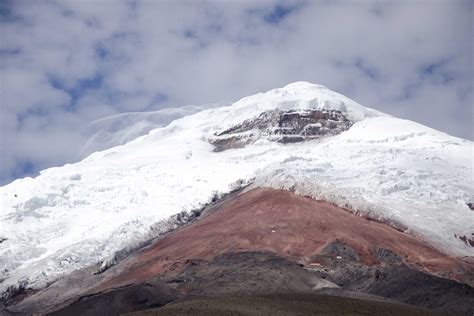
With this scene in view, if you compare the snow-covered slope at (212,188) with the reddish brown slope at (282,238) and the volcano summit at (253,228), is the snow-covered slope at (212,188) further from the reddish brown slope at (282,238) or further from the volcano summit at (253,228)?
the reddish brown slope at (282,238)

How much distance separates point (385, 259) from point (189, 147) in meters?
46.3

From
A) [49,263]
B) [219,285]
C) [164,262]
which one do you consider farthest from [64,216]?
[219,285]

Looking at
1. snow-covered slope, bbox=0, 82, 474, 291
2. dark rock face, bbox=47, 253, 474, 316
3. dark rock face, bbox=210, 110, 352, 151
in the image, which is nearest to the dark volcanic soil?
dark rock face, bbox=47, 253, 474, 316

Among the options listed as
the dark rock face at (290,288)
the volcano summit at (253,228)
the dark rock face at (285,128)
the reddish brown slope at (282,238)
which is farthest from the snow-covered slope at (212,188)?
the dark rock face at (290,288)

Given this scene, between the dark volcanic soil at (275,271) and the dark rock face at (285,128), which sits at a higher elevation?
the dark rock face at (285,128)

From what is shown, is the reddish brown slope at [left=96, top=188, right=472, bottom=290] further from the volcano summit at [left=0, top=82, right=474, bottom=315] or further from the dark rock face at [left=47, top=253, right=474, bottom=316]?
the dark rock face at [left=47, top=253, right=474, bottom=316]

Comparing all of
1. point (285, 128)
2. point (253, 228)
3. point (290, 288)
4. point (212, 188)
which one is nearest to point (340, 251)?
point (253, 228)

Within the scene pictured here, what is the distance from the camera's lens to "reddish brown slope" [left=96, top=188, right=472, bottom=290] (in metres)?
47.2

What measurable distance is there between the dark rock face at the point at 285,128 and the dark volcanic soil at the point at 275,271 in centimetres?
2895

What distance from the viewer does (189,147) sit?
292 feet

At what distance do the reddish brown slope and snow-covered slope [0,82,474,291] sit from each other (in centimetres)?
305

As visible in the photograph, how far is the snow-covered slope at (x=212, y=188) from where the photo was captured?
182 ft

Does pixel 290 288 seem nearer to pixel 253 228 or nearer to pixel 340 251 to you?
pixel 340 251

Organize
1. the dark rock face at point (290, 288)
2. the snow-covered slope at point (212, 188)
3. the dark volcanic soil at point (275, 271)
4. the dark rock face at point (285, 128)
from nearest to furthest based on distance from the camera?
the dark volcanic soil at point (275, 271) < the dark rock face at point (290, 288) < the snow-covered slope at point (212, 188) < the dark rock face at point (285, 128)
